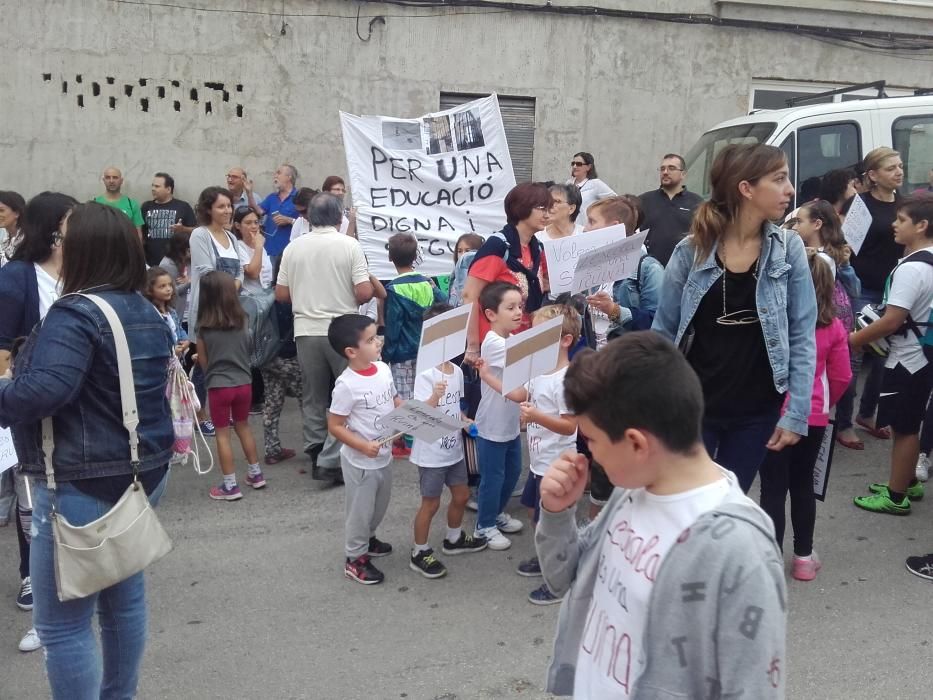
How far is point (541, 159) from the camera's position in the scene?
465 inches

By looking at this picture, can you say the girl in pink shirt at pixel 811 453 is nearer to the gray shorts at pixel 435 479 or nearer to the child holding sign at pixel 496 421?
the child holding sign at pixel 496 421

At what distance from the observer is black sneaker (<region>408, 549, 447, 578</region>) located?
449 centimetres

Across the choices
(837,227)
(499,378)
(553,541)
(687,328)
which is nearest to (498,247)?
(499,378)

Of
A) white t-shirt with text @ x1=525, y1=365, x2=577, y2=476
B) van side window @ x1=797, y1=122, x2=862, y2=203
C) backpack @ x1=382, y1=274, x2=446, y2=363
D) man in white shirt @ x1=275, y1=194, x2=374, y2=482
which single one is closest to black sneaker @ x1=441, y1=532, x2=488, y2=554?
white t-shirt with text @ x1=525, y1=365, x2=577, y2=476

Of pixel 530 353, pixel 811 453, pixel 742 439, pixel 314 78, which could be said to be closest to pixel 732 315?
pixel 742 439

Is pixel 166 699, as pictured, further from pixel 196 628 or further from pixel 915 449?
pixel 915 449

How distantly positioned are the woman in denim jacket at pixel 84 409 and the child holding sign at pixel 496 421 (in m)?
1.99

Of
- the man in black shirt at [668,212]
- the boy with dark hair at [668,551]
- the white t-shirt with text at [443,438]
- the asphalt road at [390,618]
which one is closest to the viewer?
the boy with dark hair at [668,551]

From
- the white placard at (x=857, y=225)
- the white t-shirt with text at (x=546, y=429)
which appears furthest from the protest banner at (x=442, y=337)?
the white placard at (x=857, y=225)

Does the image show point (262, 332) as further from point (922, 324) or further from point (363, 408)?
point (922, 324)

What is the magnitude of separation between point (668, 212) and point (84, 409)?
594 cm

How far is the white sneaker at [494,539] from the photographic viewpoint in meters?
4.80

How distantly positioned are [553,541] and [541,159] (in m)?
10.3

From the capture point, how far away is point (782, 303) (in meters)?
3.45
